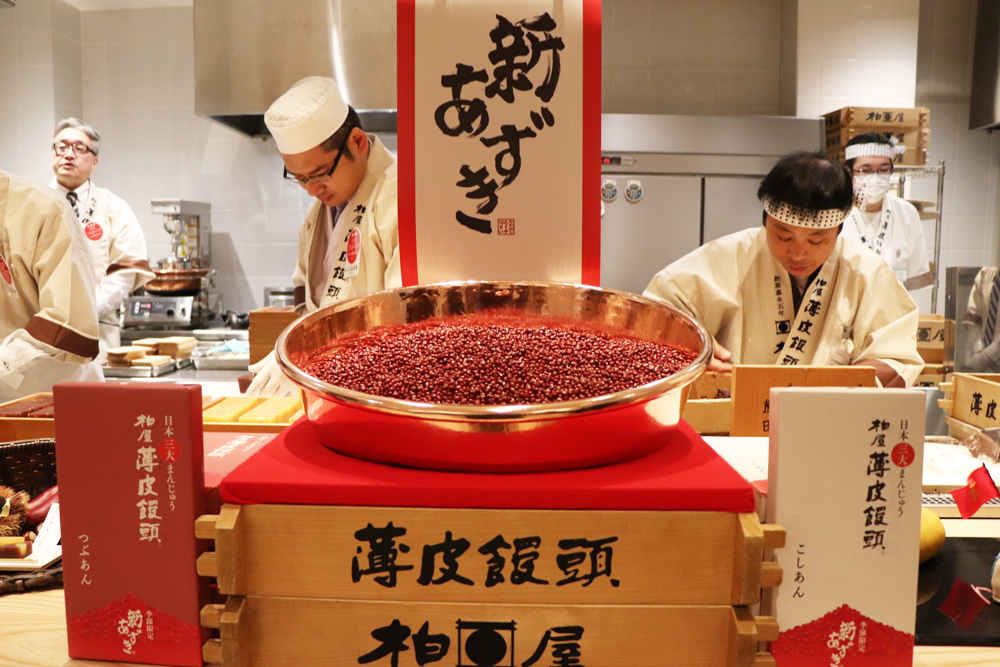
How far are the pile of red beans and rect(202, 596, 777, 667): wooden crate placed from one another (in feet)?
0.67

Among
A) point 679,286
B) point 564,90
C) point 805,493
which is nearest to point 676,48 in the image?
point 679,286

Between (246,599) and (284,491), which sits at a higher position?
(284,491)

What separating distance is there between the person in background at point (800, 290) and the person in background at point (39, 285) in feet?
6.45

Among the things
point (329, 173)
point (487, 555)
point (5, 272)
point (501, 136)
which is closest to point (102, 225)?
point (5, 272)

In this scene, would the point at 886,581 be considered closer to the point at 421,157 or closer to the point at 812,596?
the point at 812,596

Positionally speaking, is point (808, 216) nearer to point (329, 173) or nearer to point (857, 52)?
point (329, 173)

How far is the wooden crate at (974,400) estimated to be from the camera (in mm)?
1640

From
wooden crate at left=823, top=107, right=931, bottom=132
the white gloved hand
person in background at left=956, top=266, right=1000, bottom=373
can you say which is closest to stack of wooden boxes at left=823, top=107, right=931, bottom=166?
wooden crate at left=823, top=107, right=931, bottom=132

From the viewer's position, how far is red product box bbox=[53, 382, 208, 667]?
0.72 metres

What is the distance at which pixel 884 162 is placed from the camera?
383 centimetres

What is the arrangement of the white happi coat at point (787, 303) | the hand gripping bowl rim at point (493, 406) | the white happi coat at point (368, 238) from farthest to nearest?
the white happi coat at point (787, 303) → the white happi coat at point (368, 238) → the hand gripping bowl rim at point (493, 406)

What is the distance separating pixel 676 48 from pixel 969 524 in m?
4.07

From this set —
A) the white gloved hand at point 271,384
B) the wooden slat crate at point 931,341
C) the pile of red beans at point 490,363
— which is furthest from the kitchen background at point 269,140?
the pile of red beans at point 490,363

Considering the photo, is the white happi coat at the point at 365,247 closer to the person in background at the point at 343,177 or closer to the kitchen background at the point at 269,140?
the person in background at the point at 343,177
